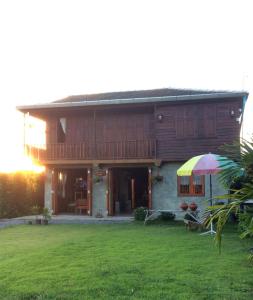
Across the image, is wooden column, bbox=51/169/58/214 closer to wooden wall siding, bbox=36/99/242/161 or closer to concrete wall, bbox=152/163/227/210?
wooden wall siding, bbox=36/99/242/161

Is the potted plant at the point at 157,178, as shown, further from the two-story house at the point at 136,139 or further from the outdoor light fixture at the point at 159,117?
the outdoor light fixture at the point at 159,117

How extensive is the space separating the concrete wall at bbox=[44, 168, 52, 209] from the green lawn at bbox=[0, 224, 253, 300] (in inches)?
295

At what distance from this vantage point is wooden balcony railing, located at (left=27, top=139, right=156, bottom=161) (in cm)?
1698

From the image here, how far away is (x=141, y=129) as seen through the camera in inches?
714

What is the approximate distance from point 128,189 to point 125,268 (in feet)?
47.2

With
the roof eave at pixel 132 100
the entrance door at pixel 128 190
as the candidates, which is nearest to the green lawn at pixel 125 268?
the roof eave at pixel 132 100

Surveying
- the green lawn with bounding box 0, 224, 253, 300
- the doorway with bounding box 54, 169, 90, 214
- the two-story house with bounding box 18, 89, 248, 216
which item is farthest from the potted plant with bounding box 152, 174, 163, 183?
the green lawn with bounding box 0, 224, 253, 300

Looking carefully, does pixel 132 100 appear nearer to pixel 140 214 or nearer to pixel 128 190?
pixel 140 214

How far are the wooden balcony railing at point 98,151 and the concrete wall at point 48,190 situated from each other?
820 millimetres

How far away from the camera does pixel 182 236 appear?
35.5ft

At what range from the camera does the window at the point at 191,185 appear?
16891 mm

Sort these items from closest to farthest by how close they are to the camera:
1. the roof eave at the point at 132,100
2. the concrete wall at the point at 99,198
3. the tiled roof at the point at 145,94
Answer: the roof eave at the point at 132,100 → the tiled roof at the point at 145,94 → the concrete wall at the point at 99,198

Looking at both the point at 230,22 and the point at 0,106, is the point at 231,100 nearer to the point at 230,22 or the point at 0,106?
the point at 230,22

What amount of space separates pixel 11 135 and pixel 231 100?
15923mm
